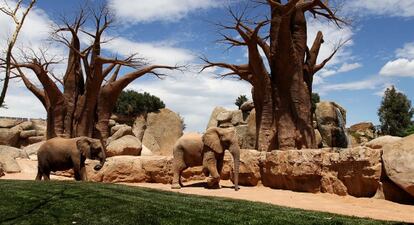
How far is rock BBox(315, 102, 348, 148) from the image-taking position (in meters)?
26.4

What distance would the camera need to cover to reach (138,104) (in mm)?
37312

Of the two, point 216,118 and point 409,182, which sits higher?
point 216,118

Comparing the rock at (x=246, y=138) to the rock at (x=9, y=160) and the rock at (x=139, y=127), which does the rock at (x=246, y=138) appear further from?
the rock at (x=9, y=160)

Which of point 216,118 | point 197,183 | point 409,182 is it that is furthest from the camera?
point 216,118

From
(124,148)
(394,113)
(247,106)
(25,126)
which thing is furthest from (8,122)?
(394,113)

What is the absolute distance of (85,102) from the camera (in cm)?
2184

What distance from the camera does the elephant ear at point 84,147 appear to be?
11.9 metres

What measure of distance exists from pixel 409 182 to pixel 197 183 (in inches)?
256

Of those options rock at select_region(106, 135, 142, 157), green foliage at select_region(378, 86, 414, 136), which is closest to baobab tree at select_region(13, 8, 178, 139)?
rock at select_region(106, 135, 142, 157)

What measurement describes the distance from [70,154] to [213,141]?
396 cm

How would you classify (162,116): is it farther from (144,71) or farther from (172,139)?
(144,71)

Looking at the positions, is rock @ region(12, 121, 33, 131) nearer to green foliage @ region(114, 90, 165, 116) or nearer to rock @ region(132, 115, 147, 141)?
rock @ region(132, 115, 147, 141)

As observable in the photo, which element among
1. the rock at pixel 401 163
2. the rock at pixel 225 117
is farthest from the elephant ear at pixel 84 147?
the rock at pixel 225 117

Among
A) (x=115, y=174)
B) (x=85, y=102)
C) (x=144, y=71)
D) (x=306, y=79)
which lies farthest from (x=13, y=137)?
(x=306, y=79)
